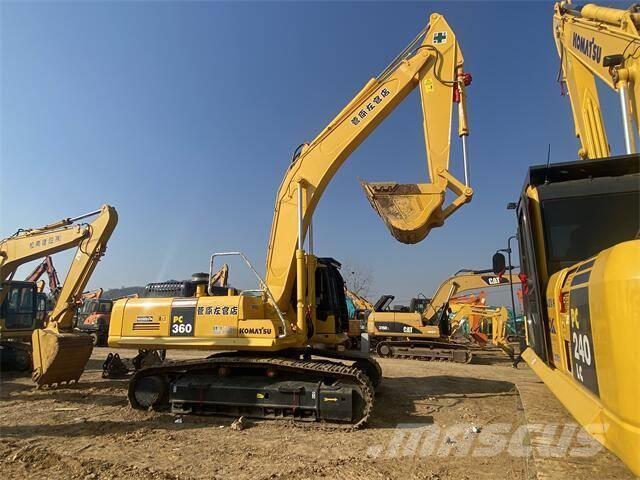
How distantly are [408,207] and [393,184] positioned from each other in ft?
1.62

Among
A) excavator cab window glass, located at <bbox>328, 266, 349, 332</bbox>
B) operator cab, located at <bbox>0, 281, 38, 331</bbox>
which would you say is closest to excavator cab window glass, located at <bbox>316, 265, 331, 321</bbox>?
excavator cab window glass, located at <bbox>328, 266, 349, 332</bbox>

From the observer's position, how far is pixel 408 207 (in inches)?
292

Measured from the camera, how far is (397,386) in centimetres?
984

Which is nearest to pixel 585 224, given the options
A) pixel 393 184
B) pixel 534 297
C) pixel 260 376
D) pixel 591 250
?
pixel 591 250

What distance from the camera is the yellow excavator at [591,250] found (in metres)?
1.82

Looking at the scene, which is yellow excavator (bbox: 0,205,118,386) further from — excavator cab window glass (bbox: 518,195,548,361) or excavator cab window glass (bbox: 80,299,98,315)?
excavator cab window glass (bbox: 80,299,98,315)

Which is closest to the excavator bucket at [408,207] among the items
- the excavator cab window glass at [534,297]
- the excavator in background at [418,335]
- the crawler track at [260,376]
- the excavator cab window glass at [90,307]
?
the crawler track at [260,376]

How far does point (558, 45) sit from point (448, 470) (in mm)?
6690

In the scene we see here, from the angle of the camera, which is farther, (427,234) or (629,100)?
(427,234)

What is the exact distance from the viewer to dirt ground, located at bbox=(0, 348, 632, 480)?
15.7 feet

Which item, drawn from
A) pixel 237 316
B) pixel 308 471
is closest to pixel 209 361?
pixel 237 316

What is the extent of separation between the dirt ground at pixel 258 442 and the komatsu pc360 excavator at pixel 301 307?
0.45 meters

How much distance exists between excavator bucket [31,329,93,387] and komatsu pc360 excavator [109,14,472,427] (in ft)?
7.69

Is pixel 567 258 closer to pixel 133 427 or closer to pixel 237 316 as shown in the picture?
pixel 237 316
